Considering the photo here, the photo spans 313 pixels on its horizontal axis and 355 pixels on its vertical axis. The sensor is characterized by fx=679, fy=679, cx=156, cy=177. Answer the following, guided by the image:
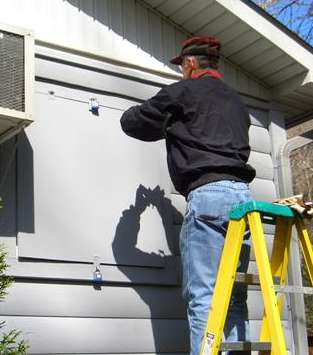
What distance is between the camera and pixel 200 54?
353 cm

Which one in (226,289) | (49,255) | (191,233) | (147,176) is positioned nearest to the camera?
(226,289)

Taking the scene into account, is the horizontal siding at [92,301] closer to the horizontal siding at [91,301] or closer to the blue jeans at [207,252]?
the horizontal siding at [91,301]

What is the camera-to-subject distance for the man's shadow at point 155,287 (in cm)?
398

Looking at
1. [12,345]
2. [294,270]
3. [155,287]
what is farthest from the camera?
[294,270]

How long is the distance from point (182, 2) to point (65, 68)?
3.19 feet

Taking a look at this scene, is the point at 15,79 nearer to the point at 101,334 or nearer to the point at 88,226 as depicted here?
the point at 88,226

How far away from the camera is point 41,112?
390 centimetres

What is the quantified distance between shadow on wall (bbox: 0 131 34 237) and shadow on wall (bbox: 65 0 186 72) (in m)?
1.05

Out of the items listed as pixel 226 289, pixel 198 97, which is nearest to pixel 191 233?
pixel 226 289

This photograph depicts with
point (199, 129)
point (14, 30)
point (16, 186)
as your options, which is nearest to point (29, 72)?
point (14, 30)

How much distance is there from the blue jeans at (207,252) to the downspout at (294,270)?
1686 millimetres

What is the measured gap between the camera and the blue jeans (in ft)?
9.92

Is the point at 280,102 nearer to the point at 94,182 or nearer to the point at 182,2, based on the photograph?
the point at 182,2

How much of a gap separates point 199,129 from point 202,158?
16 cm
